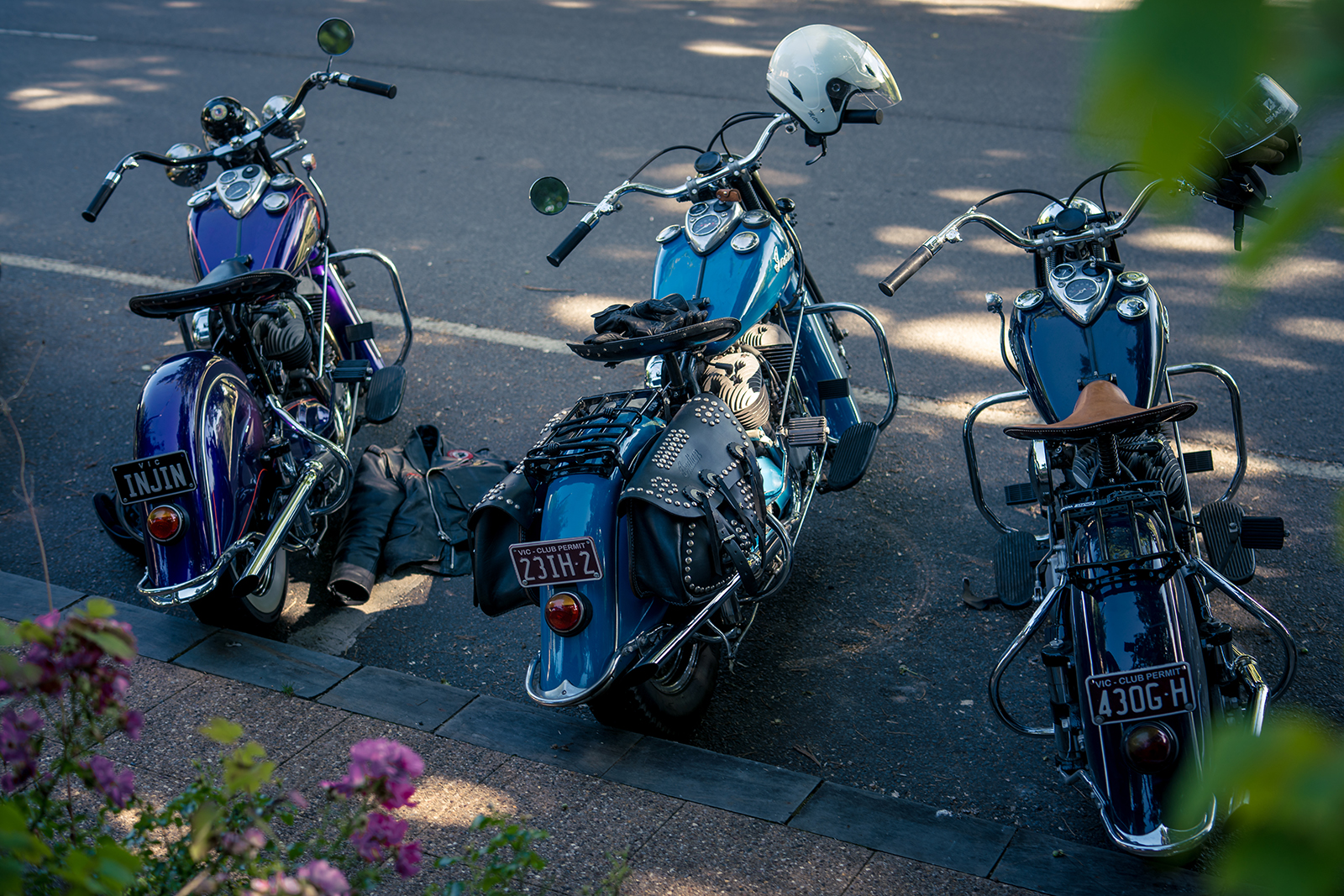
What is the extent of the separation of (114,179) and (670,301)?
7.56 ft

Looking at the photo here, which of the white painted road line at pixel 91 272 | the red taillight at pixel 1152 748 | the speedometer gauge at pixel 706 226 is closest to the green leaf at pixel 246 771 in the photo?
the red taillight at pixel 1152 748

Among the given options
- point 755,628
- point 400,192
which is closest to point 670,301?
point 755,628

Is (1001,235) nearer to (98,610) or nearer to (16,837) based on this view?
(98,610)

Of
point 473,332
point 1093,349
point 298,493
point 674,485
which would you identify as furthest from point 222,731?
point 473,332

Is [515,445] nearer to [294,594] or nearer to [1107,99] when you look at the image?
[294,594]

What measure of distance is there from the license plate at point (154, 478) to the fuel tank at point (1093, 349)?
→ 2482 millimetres

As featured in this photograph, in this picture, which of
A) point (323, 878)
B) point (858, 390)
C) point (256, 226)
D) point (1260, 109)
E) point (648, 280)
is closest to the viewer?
point (1260, 109)

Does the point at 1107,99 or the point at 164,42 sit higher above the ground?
the point at 1107,99

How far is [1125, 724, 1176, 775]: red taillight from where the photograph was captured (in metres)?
2.24

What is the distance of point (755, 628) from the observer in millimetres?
3629

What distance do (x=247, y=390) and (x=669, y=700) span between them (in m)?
1.73

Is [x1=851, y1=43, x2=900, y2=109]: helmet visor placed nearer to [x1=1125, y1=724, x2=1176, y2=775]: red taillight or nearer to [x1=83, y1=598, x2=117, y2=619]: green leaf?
[x1=1125, y1=724, x2=1176, y2=775]: red taillight

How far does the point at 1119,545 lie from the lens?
2.61 metres

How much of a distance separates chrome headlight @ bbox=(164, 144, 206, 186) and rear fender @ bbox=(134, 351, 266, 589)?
48.0 inches
